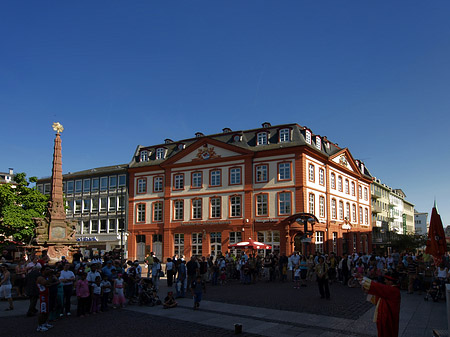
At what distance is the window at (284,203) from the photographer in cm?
3934

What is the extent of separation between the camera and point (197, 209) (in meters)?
44.3

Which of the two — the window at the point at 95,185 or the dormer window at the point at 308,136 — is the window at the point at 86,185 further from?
the dormer window at the point at 308,136

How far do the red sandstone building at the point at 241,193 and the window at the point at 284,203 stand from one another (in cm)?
9

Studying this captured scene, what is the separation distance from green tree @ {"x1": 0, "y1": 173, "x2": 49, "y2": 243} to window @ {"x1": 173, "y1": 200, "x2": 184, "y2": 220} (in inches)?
517

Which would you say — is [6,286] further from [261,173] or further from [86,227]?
[86,227]

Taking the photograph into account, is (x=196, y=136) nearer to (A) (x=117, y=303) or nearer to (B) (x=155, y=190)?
(B) (x=155, y=190)

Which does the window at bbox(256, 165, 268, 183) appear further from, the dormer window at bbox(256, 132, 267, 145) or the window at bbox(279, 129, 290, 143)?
the window at bbox(279, 129, 290, 143)

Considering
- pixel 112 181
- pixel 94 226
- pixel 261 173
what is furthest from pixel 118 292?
pixel 94 226

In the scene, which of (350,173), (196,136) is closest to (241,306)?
(196,136)

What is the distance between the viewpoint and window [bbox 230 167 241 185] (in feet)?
139

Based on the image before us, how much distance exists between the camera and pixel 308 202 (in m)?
39.5

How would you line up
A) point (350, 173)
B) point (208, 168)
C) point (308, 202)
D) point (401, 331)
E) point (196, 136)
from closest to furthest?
point (401, 331) → point (308, 202) → point (208, 168) → point (196, 136) → point (350, 173)

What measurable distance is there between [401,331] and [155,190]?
38856mm

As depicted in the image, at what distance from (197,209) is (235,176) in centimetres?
566
